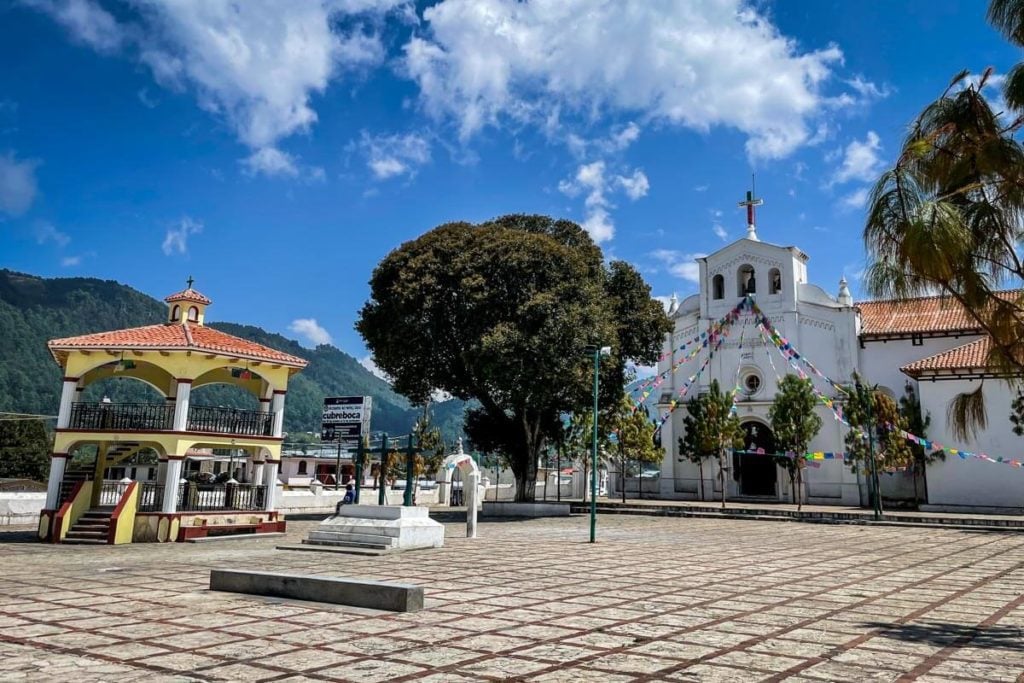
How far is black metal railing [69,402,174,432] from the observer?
19609mm

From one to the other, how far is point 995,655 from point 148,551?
16045 millimetres

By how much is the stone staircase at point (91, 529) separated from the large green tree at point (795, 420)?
25.7 metres

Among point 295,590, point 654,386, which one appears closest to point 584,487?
point 654,386

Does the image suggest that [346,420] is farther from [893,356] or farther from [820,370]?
[893,356]

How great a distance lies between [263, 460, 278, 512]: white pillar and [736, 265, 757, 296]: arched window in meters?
25.0

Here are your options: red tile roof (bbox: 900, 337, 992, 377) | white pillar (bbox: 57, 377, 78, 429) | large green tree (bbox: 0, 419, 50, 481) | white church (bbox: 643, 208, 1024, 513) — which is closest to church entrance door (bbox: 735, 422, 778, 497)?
white church (bbox: 643, 208, 1024, 513)

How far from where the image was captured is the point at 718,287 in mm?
37969

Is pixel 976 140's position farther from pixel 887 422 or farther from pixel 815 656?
pixel 887 422

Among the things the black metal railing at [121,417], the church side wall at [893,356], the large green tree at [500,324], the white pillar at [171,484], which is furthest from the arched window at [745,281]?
the white pillar at [171,484]

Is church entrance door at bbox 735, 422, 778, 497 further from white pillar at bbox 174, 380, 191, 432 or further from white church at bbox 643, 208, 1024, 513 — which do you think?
white pillar at bbox 174, 380, 191, 432

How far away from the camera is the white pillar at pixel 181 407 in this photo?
760 inches

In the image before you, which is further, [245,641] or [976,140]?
[976,140]

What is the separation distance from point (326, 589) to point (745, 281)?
32.8 metres

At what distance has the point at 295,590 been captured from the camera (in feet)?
28.8
